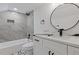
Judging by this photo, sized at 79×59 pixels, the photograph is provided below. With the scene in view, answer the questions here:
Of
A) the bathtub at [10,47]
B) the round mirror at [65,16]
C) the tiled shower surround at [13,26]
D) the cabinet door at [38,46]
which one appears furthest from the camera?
the tiled shower surround at [13,26]

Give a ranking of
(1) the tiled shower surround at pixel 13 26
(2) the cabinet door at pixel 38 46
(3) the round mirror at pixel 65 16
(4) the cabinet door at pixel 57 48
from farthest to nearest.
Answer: (1) the tiled shower surround at pixel 13 26
(3) the round mirror at pixel 65 16
(2) the cabinet door at pixel 38 46
(4) the cabinet door at pixel 57 48

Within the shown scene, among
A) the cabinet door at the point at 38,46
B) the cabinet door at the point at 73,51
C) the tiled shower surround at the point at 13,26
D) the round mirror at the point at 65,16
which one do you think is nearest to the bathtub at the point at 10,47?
the tiled shower surround at the point at 13,26

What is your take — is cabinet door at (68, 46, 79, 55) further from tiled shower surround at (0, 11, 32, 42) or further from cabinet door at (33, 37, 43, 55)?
tiled shower surround at (0, 11, 32, 42)

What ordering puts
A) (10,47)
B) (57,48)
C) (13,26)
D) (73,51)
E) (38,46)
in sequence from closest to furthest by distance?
(73,51) → (57,48) → (38,46) → (10,47) → (13,26)

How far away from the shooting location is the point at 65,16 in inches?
67.2

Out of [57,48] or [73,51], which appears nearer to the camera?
[73,51]

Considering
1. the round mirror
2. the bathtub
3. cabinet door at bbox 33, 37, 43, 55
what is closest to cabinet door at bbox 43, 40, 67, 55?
cabinet door at bbox 33, 37, 43, 55

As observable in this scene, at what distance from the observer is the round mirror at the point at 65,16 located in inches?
59.8

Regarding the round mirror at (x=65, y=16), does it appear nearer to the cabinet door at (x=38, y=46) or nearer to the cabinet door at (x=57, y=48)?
the cabinet door at (x=38, y=46)

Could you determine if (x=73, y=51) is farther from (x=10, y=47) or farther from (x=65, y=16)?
(x=10, y=47)

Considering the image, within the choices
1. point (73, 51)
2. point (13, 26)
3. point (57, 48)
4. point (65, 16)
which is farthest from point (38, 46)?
point (13, 26)

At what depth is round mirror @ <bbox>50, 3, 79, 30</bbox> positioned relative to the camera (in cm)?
152

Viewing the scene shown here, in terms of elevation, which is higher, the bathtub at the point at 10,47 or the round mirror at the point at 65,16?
the round mirror at the point at 65,16
